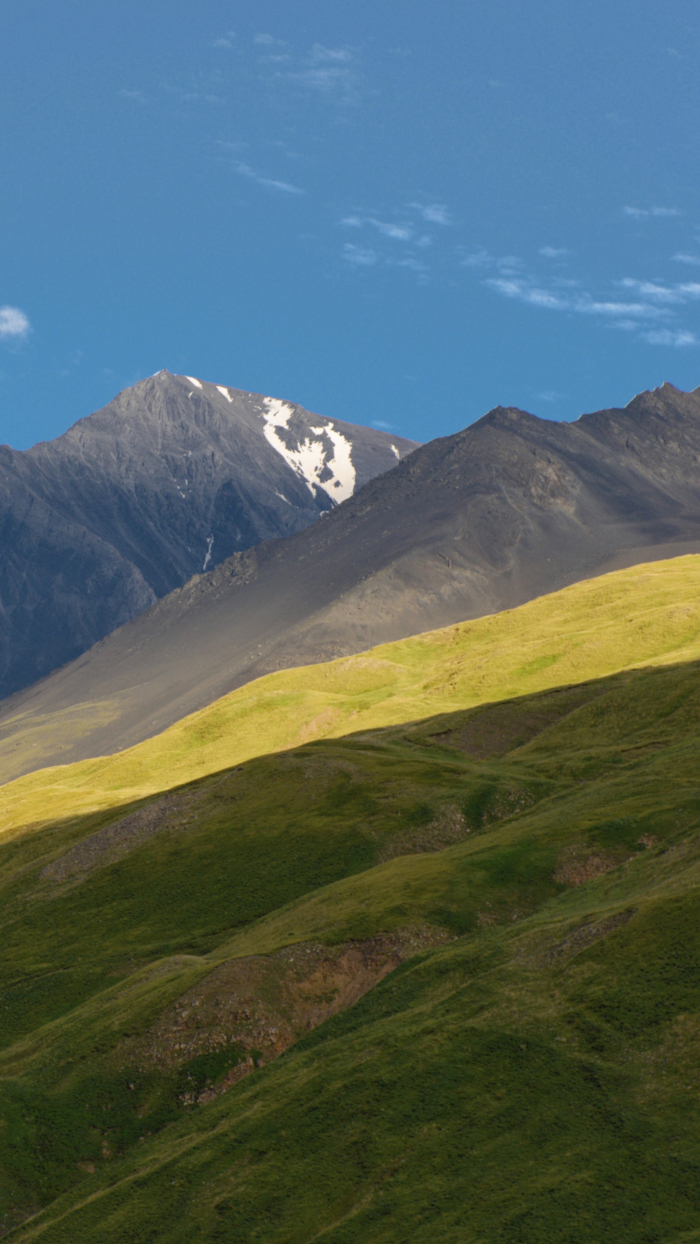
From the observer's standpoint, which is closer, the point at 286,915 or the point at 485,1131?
the point at 485,1131

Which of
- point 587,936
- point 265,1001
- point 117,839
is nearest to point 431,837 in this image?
point 265,1001

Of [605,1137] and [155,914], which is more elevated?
[155,914]

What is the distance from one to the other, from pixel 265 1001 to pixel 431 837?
30.5 metres

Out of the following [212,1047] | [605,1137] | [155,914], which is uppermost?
[155,914]

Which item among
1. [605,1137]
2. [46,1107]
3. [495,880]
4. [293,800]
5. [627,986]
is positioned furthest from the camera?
[293,800]

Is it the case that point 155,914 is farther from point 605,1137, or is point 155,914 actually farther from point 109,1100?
point 605,1137

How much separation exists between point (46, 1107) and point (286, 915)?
78.2ft

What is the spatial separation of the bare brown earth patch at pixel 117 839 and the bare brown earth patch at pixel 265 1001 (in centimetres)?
4158

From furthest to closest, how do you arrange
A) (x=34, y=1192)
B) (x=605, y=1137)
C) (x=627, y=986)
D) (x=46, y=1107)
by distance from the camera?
(x=46, y=1107), (x=34, y=1192), (x=627, y=986), (x=605, y=1137)

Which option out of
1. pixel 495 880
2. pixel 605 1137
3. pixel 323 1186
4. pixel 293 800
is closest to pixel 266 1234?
pixel 323 1186

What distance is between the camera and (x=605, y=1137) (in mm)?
35469

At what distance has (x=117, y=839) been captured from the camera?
103m

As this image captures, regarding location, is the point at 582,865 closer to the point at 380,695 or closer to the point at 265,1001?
the point at 265,1001

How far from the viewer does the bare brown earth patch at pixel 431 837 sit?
278ft
